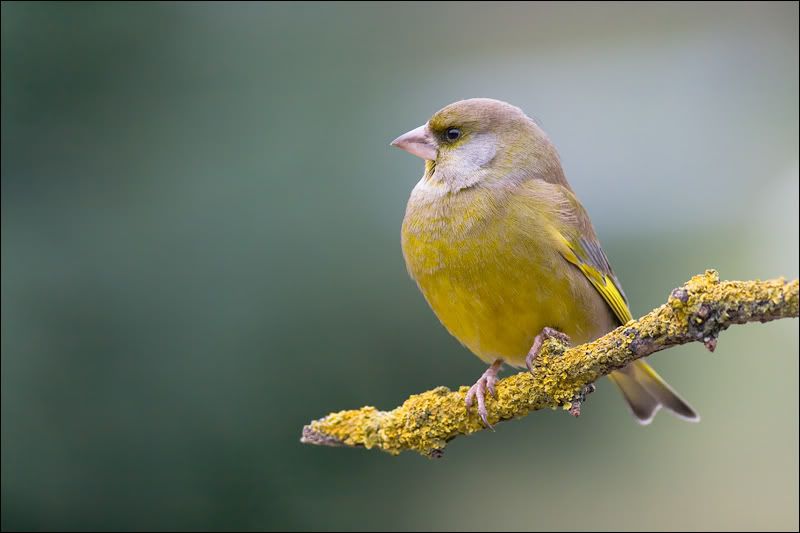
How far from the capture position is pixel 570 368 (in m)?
2.40

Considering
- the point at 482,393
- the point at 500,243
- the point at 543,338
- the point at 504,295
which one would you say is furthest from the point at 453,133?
the point at 482,393

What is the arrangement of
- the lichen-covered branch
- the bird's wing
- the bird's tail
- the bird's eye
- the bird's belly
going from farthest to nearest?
the bird's tail < the bird's eye < the bird's wing < the bird's belly < the lichen-covered branch

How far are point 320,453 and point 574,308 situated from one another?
1.93 m

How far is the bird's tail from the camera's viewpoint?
375cm

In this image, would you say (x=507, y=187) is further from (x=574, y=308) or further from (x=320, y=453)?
(x=320, y=453)

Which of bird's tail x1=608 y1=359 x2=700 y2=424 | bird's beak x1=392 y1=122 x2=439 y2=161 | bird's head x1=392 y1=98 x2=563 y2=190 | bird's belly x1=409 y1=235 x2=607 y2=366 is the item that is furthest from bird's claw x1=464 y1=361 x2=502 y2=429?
bird's tail x1=608 y1=359 x2=700 y2=424

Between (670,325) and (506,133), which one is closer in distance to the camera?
(670,325)

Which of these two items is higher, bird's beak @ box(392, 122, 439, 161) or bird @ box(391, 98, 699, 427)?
bird's beak @ box(392, 122, 439, 161)

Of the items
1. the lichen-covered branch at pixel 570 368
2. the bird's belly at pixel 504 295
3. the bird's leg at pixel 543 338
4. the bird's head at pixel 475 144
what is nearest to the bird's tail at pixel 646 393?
the bird's belly at pixel 504 295

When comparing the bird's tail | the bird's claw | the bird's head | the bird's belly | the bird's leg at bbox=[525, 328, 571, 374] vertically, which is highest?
the bird's head

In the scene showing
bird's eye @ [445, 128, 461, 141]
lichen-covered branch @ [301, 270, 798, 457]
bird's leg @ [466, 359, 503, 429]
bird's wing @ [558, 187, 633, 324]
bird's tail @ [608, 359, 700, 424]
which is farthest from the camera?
bird's tail @ [608, 359, 700, 424]

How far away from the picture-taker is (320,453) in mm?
4527

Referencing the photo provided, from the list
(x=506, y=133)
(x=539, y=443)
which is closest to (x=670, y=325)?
(x=506, y=133)

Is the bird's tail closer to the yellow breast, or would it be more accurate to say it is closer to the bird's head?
the yellow breast
